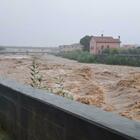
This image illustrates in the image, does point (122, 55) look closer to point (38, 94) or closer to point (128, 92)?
point (128, 92)

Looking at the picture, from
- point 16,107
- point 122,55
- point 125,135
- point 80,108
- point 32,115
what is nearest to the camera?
point 125,135

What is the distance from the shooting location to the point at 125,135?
2385 mm

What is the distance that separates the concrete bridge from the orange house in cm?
7192

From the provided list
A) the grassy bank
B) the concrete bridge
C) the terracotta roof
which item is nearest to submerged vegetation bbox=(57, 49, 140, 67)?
the grassy bank

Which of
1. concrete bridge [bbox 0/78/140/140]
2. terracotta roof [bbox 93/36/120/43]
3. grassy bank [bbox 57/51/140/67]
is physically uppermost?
concrete bridge [bbox 0/78/140/140]

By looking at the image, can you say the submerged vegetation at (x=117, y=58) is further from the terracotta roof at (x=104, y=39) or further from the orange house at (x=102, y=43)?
the terracotta roof at (x=104, y=39)

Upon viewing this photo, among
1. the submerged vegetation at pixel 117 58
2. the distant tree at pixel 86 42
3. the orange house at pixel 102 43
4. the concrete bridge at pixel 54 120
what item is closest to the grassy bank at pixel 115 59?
the submerged vegetation at pixel 117 58

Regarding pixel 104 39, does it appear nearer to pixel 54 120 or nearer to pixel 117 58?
pixel 117 58

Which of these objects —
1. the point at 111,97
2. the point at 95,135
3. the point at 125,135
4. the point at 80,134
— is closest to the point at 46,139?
the point at 80,134

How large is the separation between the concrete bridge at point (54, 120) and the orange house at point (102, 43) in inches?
2832

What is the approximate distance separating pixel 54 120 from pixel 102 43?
7946 cm

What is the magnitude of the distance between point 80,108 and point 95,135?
541mm

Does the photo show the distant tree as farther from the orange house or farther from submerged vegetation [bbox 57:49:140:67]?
submerged vegetation [bbox 57:49:140:67]

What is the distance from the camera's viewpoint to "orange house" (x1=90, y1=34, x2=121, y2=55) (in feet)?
258
